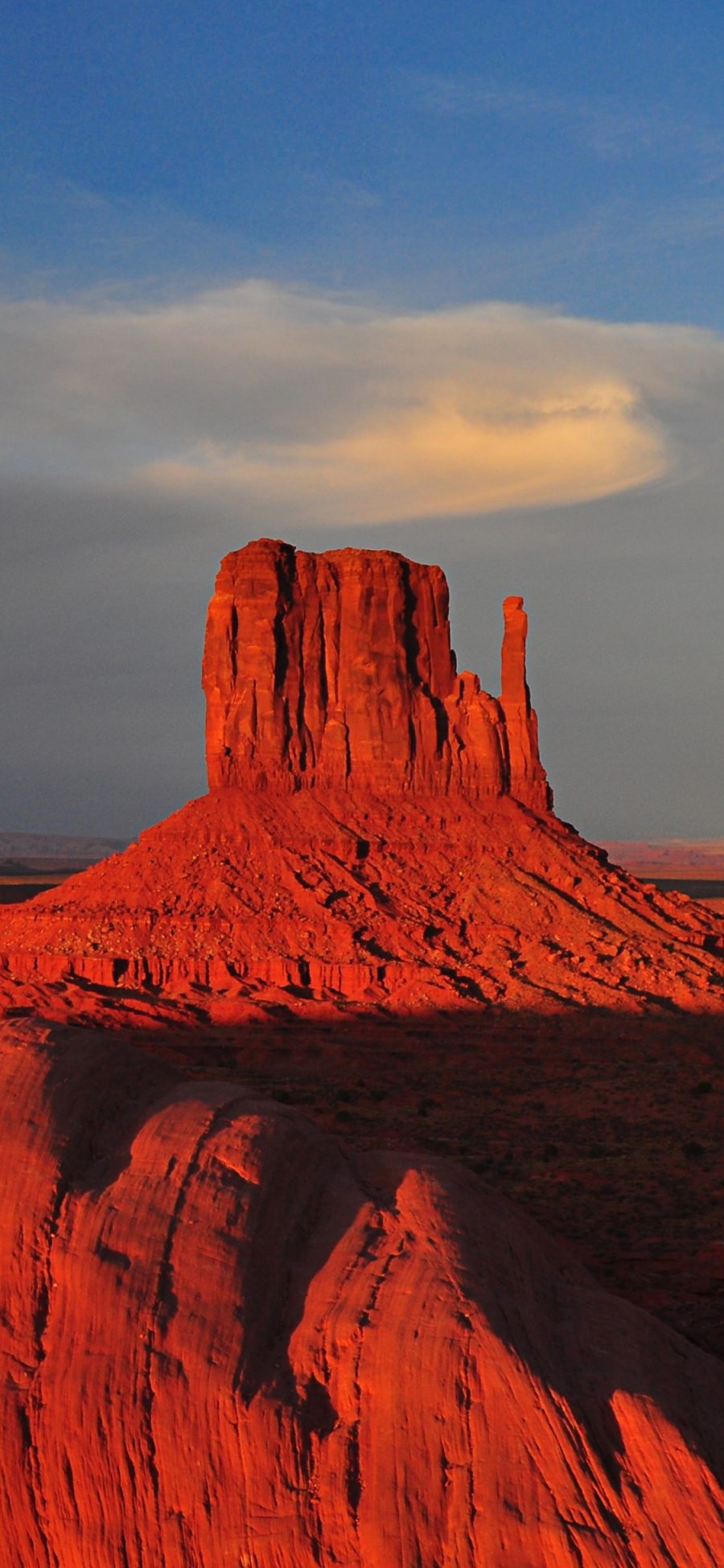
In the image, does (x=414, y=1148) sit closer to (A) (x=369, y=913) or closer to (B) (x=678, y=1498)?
(B) (x=678, y=1498)

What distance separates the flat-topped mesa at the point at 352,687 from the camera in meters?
75.5

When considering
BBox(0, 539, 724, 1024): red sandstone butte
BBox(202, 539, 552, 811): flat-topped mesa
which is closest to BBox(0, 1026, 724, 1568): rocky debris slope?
BBox(0, 539, 724, 1024): red sandstone butte

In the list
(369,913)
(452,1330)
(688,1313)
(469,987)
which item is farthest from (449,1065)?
Result: (452,1330)

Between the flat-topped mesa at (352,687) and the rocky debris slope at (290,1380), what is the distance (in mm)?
60883

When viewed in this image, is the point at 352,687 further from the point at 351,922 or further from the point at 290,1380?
the point at 290,1380

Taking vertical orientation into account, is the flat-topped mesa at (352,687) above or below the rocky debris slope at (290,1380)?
above

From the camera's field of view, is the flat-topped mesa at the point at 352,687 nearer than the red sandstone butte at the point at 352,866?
No

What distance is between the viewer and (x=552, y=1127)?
142 feet

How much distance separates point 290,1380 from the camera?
1291 cm

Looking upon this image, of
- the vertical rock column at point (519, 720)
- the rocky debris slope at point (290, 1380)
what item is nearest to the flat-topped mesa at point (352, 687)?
the vertical rock column at point (519, 720)

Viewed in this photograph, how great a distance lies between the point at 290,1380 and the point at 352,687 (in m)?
64.7

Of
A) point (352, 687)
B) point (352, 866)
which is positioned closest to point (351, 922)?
point (352, 866)

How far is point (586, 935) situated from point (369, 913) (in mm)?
10252

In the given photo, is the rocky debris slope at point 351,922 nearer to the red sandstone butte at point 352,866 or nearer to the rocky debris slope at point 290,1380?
the red sandstone butte at point 352,866
